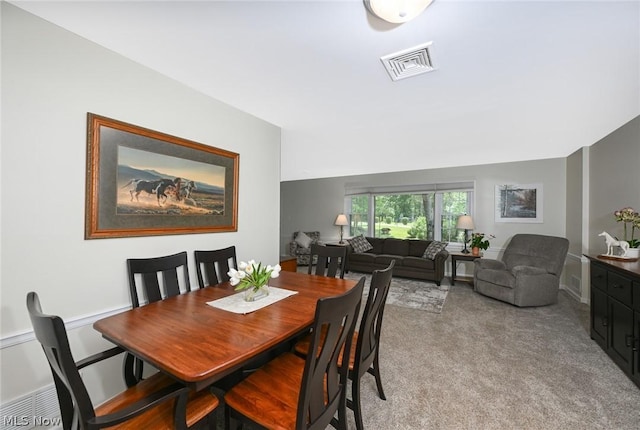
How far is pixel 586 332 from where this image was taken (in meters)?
2.88

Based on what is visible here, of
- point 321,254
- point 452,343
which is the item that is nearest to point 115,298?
point 321,254

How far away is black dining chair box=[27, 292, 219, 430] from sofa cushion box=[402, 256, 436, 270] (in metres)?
4.65

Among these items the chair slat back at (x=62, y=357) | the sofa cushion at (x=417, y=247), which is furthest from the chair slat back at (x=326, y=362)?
the sofa cushion at (x=417, y=247)

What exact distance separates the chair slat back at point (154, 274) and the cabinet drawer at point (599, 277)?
371 cm

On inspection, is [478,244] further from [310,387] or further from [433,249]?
[310,387]

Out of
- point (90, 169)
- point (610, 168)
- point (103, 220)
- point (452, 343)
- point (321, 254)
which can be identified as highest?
point (610, 168)

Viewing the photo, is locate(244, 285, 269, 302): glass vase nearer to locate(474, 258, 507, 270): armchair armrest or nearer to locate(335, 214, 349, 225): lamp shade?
locate(474, 258, 507, 270): armchair armrest

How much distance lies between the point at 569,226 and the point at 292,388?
5.55 meters

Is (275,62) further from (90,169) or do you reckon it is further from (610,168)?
(610,168)

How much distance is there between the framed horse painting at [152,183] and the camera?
1675 mm

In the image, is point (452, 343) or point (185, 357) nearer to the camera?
point (185, 357)

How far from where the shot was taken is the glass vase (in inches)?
67.7

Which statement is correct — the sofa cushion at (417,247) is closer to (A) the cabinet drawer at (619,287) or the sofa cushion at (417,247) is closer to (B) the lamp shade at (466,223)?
(B) the lamp shade at (466,223)

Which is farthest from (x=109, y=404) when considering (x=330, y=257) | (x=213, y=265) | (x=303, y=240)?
(x=303, y=240)
